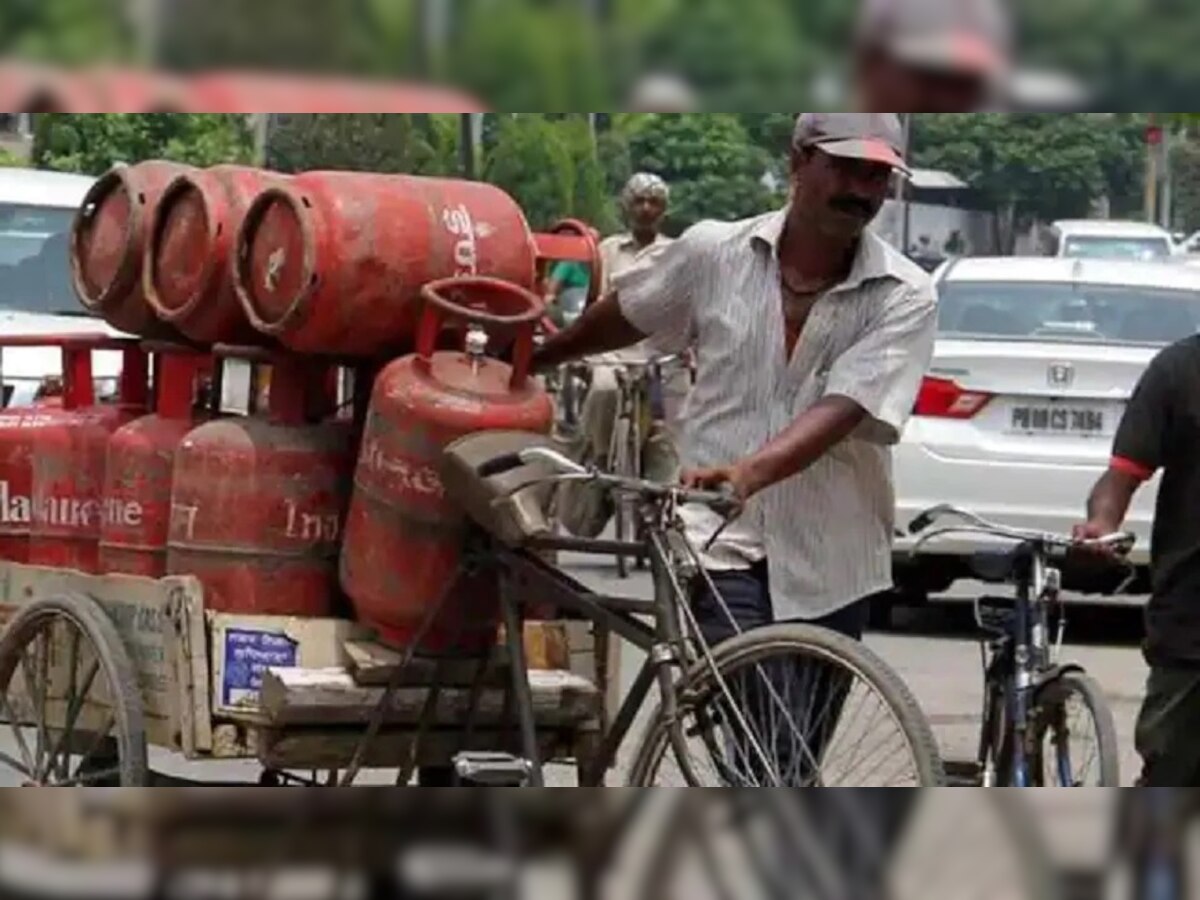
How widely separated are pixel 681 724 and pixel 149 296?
1.56 meters

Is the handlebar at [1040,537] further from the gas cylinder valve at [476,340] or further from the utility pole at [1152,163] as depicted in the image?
the gas cylinder valve at [476,340]

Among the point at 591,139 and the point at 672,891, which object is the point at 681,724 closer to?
the point at 591,139

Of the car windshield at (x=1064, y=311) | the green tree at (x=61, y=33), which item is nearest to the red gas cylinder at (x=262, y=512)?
the green tree at (x=61, y=33)

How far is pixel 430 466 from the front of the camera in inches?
173

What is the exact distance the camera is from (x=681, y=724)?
3912 millimetres

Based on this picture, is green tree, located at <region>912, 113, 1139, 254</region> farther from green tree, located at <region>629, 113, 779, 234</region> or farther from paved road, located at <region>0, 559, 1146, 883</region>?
paved road, located at <region>0, 559, 1146, 883</region>

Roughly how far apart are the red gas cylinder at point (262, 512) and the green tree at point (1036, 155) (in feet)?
4.78

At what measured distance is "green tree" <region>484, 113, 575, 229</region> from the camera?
2.46 metres

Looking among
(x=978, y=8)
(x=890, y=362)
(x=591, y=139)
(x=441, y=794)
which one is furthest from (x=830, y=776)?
(x=978, y=8)

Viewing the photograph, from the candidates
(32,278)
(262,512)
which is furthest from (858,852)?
(32,278)

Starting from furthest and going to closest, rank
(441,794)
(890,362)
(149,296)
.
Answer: (149,296) < (890,362) < (441,794)

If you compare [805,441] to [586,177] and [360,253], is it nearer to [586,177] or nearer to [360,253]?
[586,177]

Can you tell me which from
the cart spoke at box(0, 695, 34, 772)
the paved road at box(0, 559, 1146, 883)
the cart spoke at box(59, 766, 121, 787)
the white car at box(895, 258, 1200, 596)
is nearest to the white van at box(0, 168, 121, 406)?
the white car at box(895, 258, 1200, 596)

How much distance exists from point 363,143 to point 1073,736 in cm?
220
